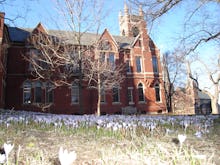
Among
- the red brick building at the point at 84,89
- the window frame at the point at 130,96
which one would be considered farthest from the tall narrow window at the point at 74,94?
the window frame at the point at 130,96

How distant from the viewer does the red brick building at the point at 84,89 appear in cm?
2667

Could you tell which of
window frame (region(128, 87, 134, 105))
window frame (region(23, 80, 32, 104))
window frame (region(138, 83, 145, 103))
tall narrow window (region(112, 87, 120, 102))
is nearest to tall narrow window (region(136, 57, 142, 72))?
window frame (region(138, 83, 145, 103))

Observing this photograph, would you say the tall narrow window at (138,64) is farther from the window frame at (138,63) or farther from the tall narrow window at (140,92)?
the tall narrow window at (140,92)

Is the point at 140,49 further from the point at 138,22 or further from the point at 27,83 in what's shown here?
the point at 138,22

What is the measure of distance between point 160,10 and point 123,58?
22629 mm

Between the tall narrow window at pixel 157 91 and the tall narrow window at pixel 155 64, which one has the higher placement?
the tall narrow window at pixel 155 64

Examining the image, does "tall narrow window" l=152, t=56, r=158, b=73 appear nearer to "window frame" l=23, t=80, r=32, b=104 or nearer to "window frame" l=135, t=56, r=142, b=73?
"window frame" l=135, t=56, r=142, b=73

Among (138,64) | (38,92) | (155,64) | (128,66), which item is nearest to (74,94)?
(38,92)

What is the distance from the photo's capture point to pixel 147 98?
1280 inches

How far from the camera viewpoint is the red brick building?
26672mm

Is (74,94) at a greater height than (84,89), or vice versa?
(84,89)

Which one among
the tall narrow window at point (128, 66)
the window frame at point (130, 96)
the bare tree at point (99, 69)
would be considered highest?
the tall narrow window at point (128, 66)

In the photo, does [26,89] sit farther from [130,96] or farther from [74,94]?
[130,96]

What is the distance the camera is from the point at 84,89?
1163 inches
